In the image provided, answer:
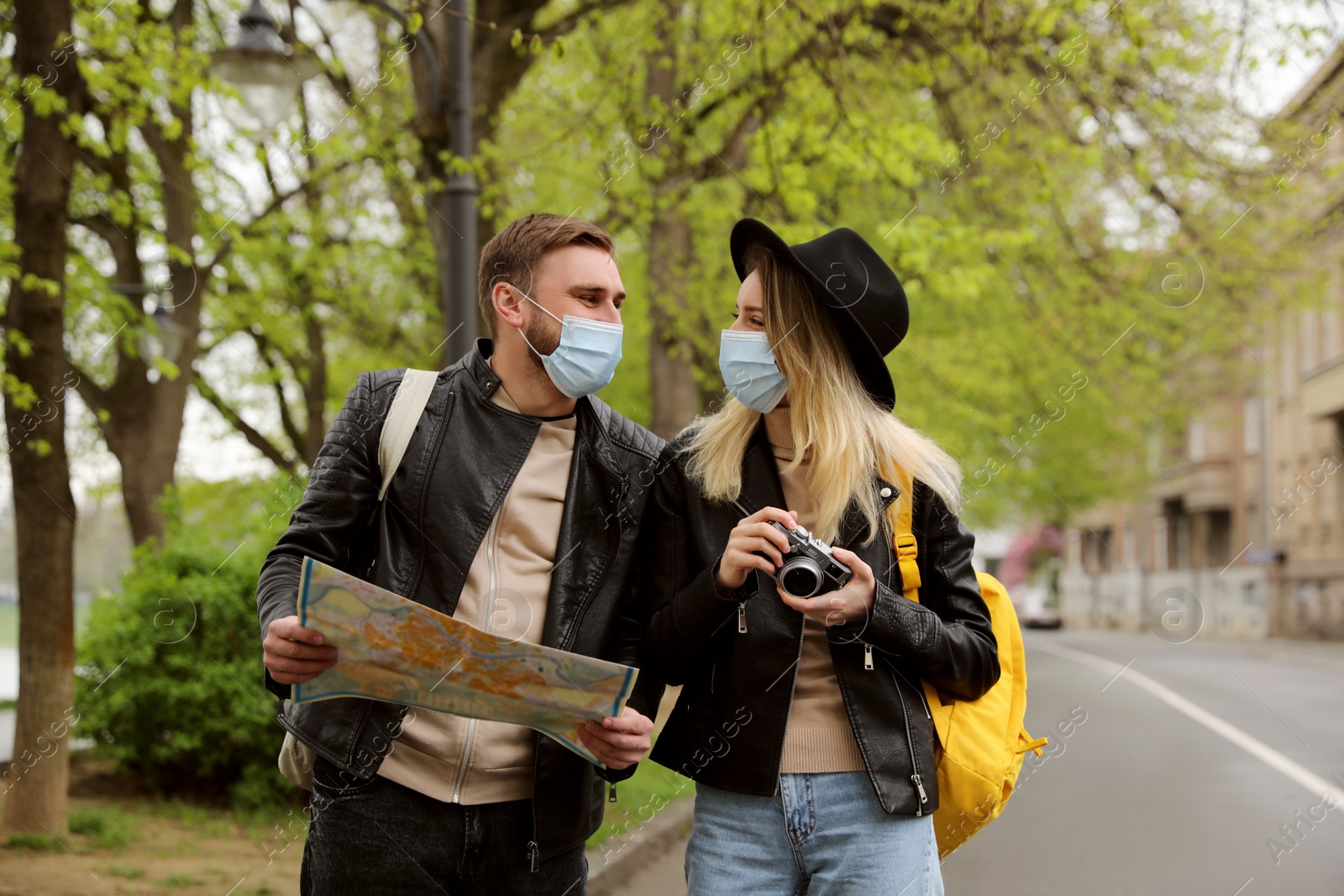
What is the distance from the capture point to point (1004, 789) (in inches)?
93.9

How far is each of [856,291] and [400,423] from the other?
1.01m

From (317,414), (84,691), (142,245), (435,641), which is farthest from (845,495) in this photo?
(317,414)

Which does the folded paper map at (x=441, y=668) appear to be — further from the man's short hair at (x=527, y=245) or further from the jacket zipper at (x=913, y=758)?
the man's short hair at (x=527, y=245)

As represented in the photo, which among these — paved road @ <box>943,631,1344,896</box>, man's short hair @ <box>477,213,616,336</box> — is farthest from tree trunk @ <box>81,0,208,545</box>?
man's short hair @ <box>477,213,616,336</box>

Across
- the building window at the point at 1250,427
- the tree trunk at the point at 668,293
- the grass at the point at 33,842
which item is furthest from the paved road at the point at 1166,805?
the building window at the point at 1250,427

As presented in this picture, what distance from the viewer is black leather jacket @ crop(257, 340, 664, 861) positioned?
2.44 meters

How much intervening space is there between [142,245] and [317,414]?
3.46 m

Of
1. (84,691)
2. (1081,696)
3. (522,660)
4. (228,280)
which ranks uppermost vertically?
(228,280)

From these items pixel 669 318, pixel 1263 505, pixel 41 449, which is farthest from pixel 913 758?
pixel 1263 505

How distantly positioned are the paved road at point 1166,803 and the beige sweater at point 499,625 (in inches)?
144

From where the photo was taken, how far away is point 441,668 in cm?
218

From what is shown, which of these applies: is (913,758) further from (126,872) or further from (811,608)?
(126,872)

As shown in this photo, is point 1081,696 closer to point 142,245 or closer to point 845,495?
point 142,245

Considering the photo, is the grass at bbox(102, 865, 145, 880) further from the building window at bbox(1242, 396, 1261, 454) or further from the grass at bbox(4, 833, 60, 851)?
the building window at bbox(1242, 396, 1261, 454)
